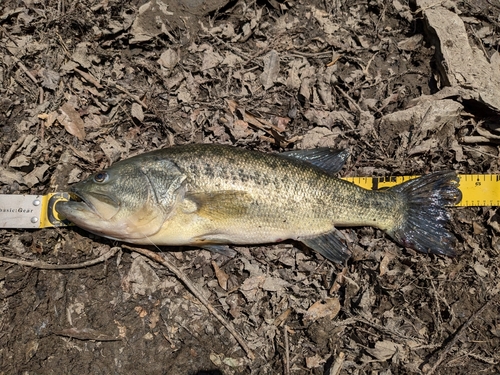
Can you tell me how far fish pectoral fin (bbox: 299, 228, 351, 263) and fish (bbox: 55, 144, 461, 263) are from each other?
11 millimetres

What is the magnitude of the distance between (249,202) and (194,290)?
1.23 metres

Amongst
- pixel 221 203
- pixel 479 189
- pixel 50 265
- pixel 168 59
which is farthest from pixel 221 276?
pixel 479 189

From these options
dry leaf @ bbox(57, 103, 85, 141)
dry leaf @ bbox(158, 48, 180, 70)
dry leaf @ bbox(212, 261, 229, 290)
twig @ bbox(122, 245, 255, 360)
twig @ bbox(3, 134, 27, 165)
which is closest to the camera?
twig @ bbox(122, 245, 255, 360)

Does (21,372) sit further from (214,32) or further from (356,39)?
(356,39)

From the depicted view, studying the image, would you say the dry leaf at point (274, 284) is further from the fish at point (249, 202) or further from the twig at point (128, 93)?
the twig at point (128, 93)

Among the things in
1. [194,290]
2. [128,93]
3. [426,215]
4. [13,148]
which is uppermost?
[128,93]

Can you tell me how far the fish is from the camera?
3.81 meters

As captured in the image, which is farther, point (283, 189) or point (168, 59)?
point (168, 59)

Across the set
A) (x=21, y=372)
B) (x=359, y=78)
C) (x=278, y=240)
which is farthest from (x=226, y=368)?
(x=359, y=78)

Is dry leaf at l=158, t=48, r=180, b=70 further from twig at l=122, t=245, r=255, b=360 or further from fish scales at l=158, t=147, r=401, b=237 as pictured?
twig at l=122, t=245, r=255, b=360

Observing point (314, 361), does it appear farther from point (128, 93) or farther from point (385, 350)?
point (128, 93)

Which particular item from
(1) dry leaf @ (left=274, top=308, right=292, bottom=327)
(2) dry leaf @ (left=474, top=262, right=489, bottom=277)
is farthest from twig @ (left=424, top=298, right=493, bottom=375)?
(1) dry leaf @ (left=274, top=308, right=292, bottom=327)

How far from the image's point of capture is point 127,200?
3.78 m

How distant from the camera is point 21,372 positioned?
403 cm
